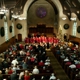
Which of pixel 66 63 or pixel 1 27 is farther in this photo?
pixel 1 27

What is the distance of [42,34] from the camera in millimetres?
31141

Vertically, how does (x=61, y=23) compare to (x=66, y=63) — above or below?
above

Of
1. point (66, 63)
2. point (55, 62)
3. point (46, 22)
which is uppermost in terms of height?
point (46, 22)

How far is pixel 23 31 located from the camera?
29406mm

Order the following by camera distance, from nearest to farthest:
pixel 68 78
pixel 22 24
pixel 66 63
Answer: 1. pixel 68 78
2. pixel 66 63
3. pixel 22 24

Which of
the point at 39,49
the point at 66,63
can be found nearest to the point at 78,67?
the point at 66,63

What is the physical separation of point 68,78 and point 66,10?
17793mm

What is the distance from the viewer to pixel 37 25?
3369 cm

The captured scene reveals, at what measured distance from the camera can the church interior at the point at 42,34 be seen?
554 inches

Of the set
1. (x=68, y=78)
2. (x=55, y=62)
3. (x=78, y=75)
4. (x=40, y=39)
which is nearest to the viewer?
(x=78, y=75)

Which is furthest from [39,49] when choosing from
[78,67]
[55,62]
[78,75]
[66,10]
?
[66,10]

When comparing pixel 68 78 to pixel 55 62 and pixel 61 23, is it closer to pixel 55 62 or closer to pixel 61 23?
pixel 55 62

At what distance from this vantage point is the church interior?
14070mm

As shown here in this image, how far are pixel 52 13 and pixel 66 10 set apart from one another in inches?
333
